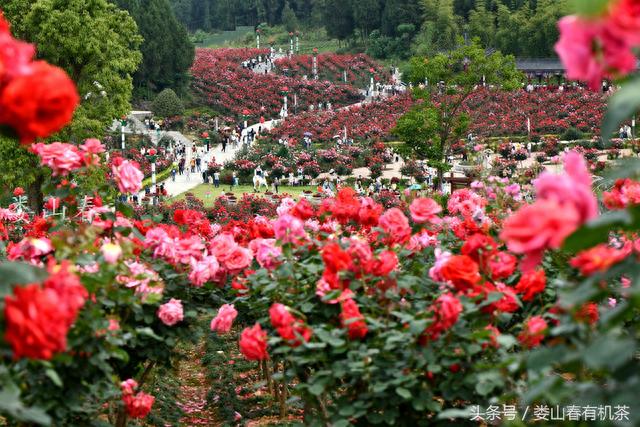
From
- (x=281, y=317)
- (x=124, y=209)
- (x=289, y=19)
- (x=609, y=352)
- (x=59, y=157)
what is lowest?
(x=289, y=19)

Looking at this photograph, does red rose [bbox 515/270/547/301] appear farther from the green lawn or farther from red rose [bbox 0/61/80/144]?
the green lawn

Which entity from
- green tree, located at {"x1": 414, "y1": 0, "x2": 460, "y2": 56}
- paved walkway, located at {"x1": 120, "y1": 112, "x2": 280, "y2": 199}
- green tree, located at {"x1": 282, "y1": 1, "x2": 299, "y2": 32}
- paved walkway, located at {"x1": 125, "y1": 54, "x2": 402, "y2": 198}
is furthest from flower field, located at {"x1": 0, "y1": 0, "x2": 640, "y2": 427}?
green tree, located at {"x1": 282, "y1": 1, "x2": 299, "y2": 32}

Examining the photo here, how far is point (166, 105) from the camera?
3969cm

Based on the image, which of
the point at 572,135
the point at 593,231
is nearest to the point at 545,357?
the point at 593,231

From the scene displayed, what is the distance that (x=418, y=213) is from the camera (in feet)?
12.1

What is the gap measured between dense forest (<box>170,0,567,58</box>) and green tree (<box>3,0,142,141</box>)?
32.5 metres

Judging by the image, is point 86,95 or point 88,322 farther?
point 86,95

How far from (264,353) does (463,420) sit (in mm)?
801

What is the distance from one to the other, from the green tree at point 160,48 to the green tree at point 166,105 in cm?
317

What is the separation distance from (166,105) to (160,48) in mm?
4780

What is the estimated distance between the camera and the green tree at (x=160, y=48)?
1680 inches

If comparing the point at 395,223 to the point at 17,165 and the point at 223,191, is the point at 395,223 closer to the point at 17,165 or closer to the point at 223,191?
the point at 17,165

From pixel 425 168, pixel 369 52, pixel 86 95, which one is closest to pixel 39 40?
pixel 86 95

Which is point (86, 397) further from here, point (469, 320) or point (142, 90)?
point (142, 90)
